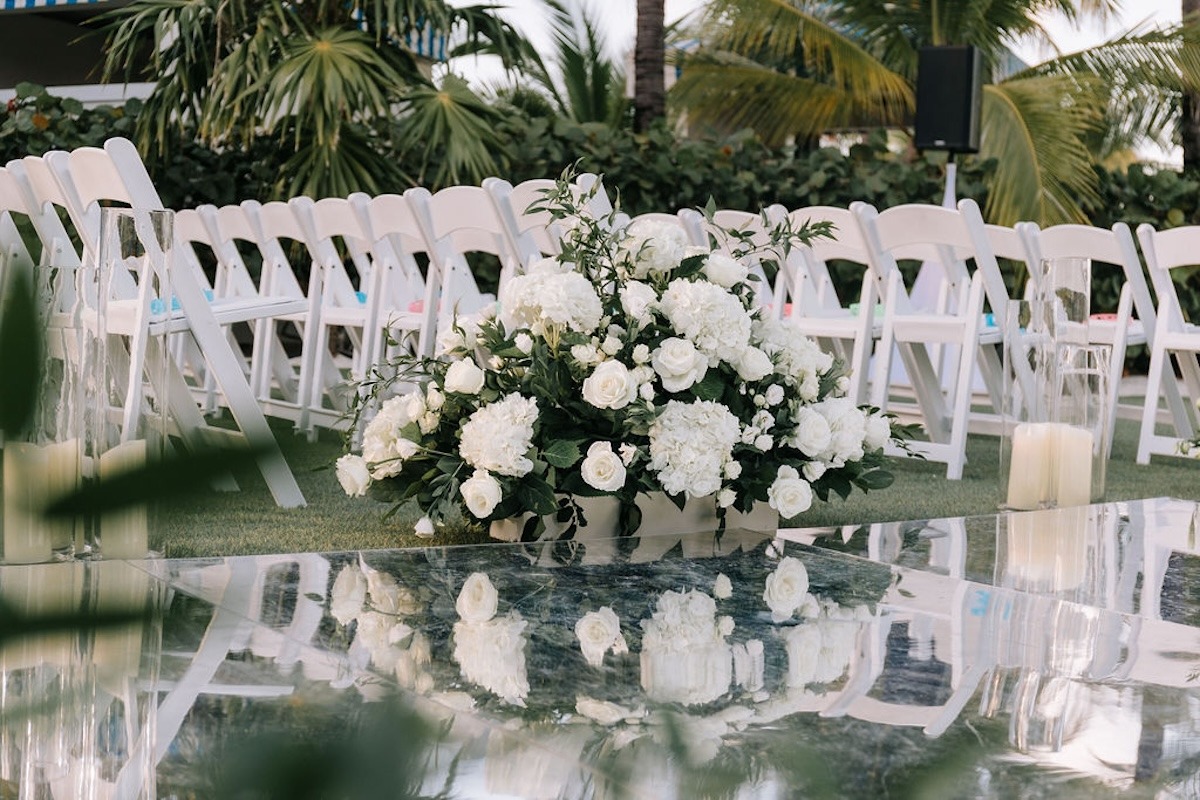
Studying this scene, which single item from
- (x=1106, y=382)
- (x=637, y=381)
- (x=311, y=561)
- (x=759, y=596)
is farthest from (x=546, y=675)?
(x=1106, y=382)

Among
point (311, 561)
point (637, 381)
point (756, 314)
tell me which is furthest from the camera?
point (756, 314)

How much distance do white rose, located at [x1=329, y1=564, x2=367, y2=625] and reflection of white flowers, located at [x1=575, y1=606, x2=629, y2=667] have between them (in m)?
0.29

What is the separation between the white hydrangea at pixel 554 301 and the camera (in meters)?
2.67

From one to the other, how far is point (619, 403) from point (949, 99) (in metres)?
6.03

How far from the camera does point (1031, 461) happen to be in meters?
3.14

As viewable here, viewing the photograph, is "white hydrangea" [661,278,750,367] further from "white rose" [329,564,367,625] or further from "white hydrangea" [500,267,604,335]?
"white rose" [329,564,367,625]

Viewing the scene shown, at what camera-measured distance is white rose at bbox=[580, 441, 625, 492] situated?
2.55m

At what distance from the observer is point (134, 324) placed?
3102 mm

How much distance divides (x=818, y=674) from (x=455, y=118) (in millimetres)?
6570

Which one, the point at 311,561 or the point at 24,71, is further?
the point at 24,71

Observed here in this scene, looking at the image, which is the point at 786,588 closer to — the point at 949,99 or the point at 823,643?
the point at 823,643

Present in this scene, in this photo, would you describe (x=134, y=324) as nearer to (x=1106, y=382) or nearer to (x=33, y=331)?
(x=1106, y=382)

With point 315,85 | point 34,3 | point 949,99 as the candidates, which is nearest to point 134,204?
point 315,85

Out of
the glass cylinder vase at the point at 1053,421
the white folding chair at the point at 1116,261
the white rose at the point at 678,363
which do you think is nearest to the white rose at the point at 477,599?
the white rose at the point at 678,363
